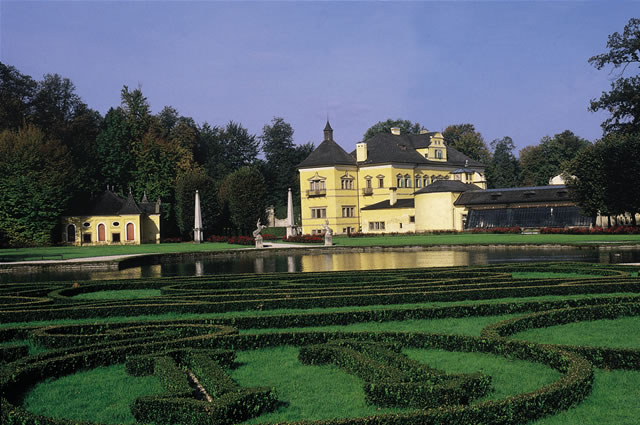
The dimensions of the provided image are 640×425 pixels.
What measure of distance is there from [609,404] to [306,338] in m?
4.21

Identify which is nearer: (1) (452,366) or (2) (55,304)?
(1) (452,366)

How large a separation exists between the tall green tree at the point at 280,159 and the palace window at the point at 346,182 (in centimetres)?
1498

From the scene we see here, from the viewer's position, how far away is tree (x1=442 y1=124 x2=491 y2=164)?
85000 millimetres

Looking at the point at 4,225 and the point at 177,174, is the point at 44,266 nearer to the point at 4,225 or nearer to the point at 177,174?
the point at 4,225

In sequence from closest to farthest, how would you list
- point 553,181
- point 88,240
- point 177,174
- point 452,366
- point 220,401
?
point 220,401, point 452,366, point 88,240, point 177,174, point 553,181

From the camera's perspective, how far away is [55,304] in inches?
511

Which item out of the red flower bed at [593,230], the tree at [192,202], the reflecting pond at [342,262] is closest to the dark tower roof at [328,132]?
the tree at [192,202]

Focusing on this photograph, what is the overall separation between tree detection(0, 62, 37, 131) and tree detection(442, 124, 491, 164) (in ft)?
160

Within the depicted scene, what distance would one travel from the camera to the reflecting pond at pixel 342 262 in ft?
81.8

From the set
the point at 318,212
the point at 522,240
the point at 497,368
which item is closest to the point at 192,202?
the point at 318,212

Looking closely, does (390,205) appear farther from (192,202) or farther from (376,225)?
(192,202)

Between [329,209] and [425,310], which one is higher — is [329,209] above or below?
above

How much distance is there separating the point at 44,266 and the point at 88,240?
26.3 m

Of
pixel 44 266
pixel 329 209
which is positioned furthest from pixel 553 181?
pixel 44 266
